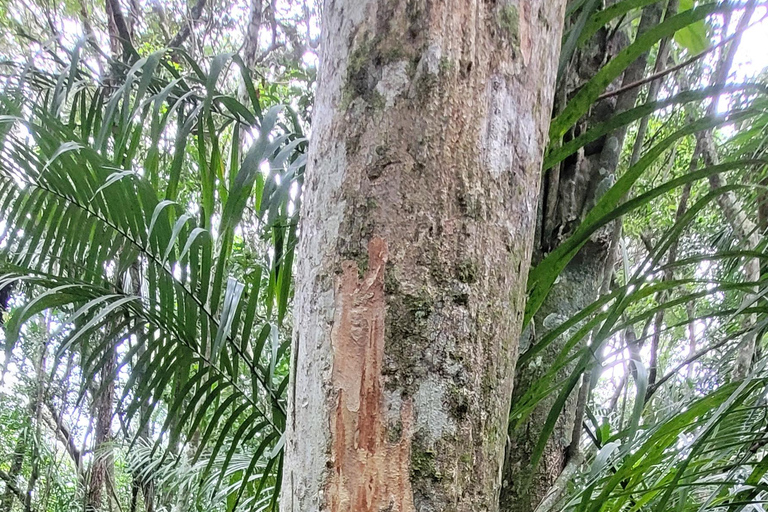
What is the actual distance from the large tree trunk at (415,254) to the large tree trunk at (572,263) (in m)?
0.27

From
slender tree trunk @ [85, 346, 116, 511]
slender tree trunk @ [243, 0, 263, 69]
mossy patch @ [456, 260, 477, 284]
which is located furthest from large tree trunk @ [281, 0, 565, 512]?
slender tree trunk @ [85, 346, 116, 511]

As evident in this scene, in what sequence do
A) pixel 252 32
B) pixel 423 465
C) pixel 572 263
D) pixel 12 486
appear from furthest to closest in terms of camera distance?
1. pixel 12 486
2. pixel 252 32
3. pixel 572 263
4. pixel 423 465

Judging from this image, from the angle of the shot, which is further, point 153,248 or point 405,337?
point 153,248

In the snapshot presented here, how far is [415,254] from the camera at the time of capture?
0.37 m

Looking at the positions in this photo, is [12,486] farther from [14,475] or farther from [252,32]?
[252,32]

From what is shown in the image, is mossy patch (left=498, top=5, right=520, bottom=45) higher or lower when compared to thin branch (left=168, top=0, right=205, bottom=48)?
lower

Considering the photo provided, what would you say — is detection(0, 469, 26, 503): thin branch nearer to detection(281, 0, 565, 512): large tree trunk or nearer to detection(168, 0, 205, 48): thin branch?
detection(168, 0, 205, 48): thin branch

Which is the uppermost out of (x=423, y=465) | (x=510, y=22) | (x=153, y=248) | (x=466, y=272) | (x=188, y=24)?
(x=188, y=24)

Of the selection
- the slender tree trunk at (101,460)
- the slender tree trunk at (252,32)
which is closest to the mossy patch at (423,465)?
the slender tree trunk at (252,32)

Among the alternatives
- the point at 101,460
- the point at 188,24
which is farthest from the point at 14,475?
the point at 188,24

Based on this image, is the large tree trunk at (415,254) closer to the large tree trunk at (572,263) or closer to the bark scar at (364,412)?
the bark scar at (364,412)

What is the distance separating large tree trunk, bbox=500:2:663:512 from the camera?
2.23 feet

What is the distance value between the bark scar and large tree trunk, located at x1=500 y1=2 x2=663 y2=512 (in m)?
0.35

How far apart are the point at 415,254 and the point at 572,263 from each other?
480mm
